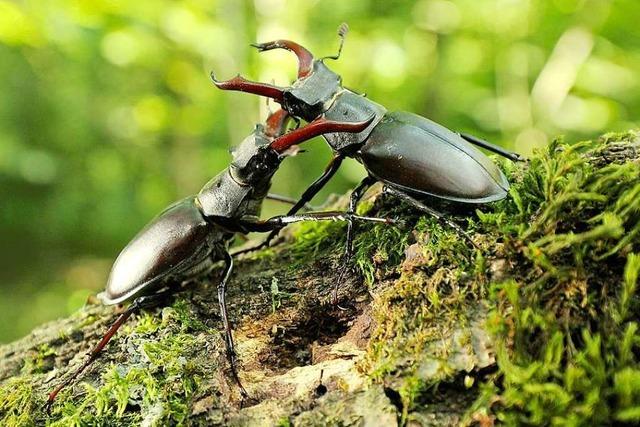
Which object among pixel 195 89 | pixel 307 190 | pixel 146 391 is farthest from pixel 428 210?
pixel 195 89

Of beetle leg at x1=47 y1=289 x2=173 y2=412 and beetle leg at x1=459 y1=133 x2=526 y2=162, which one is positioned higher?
beetle leg at x1=459 y1=133 x2=526 y2=162

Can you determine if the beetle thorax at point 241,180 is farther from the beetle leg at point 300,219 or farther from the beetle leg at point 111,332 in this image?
the beetle leg at point 111,332

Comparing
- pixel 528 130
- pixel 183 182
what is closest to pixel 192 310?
pixel 528 130

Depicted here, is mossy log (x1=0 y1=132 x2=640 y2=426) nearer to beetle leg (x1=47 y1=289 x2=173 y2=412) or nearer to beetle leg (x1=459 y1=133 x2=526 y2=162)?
beetle leg (x1=47 y1=289 x2=173 y2=412)

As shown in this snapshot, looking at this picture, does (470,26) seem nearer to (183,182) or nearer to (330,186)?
(330,186)

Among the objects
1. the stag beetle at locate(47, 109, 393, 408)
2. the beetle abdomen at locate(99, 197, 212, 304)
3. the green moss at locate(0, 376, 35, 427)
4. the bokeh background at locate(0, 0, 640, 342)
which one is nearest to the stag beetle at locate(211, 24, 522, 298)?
the stag beetle at locate(47, 109, 393, 408)

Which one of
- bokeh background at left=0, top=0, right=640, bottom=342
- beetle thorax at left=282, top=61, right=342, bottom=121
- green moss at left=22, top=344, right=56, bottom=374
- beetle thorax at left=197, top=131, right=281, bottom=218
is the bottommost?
green moss at left=22, top=344, right=56, bottom=374

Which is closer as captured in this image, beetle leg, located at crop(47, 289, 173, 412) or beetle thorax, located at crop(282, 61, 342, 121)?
beetle leg, located at crop(47, 289, 173, 412)

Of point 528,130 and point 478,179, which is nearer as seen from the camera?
point 478,179
